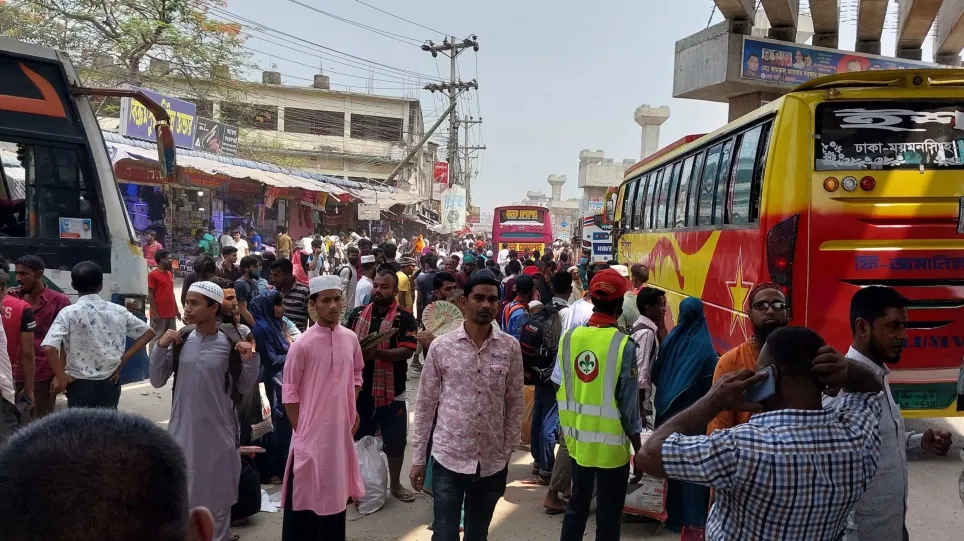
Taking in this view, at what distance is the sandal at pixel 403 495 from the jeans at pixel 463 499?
6.14 feet

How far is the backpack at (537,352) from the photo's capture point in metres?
5.48

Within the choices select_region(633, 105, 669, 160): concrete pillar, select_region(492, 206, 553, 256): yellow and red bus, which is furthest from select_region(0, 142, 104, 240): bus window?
select_region(633, 105, 669, 160): concrete pillar

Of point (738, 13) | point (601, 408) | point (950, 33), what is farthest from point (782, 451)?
point (950, 33)

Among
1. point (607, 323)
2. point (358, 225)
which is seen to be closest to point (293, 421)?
point (607, 323)

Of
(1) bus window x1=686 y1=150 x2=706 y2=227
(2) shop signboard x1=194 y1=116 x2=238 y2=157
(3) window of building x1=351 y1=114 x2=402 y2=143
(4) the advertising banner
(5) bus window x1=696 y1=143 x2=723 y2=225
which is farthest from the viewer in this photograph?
(3) window of building x1=351 y1=114 x2=402 y2=143

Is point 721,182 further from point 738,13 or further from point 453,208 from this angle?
point 453,208

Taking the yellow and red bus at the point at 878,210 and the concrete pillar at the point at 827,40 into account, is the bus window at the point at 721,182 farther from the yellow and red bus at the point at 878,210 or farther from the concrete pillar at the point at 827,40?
the concrete pillar at the point at 827,40

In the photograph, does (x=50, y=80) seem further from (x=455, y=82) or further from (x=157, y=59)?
(x=455, y=82)

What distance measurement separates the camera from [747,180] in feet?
22.4

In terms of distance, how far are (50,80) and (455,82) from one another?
29.0m

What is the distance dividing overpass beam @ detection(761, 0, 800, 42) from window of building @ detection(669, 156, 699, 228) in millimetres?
4777

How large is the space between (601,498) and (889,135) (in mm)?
4124

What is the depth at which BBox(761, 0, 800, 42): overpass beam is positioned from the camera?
1239 centimetres

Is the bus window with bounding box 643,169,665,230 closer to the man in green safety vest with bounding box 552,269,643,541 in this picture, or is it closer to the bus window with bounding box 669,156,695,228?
the bus window with bounding box 669,156,695,228
